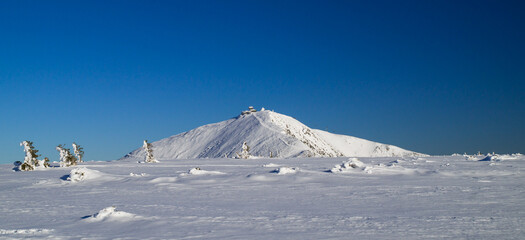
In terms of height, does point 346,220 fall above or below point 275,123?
below

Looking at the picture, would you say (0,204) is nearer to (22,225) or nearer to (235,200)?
(22,225)

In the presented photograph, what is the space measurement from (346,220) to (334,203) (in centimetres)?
328

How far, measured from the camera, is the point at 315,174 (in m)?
25.2

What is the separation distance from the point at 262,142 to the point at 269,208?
366ft

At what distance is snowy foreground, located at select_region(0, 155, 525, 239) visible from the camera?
10133mm

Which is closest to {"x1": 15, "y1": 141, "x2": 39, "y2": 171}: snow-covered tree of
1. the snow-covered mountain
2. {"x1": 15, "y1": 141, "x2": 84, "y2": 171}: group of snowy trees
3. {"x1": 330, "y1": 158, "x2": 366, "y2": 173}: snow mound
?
{"x1": 15, "y1": 141, "x2": 84, "y2": 171}: group of snowy trees

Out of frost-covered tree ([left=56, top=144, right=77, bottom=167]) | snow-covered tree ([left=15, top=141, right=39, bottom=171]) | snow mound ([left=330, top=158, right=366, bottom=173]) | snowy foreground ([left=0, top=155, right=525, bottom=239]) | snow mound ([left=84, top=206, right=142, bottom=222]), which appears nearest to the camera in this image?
snowy foreground ([left=0, top=155, right=525, bottom=239])

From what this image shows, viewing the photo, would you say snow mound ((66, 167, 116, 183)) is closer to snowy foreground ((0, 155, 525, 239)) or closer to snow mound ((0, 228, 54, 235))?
snowy foreground ((0, 155, 525, 239))

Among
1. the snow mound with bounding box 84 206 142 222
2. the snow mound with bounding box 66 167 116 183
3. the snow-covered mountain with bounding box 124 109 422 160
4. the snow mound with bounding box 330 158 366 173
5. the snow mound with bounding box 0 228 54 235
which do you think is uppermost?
the snow-covered mountain with bounding box 124 109 422 160

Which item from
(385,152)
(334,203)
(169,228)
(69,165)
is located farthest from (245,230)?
(385,152)

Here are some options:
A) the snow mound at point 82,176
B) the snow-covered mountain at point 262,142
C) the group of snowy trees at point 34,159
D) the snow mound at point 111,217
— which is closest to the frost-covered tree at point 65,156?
the group of snowy trees at point 34,159

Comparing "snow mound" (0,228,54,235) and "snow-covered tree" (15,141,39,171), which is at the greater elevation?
"snow-covered tree" (15,141,39,171)

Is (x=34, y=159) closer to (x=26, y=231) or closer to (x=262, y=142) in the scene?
(x=26, y=231)

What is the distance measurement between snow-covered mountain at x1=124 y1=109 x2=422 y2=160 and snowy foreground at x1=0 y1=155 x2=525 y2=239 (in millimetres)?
86946
